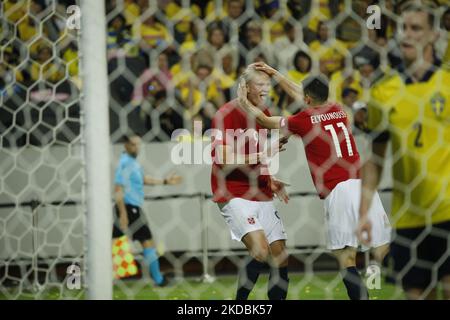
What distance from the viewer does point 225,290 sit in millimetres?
5258

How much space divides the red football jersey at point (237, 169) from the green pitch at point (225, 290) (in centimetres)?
111

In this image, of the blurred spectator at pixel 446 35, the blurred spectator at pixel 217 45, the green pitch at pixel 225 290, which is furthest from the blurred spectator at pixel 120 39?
the blurred spectator at pixel 446 35

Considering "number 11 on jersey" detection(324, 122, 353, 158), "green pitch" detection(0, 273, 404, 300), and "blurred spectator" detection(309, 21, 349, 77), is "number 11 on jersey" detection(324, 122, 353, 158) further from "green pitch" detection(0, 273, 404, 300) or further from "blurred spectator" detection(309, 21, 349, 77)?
"green pitch" detection(0, 273, 404, 300)

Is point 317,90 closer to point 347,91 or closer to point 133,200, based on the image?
point 347,91

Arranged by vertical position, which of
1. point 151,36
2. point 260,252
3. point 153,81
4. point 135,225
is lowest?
point 135,225

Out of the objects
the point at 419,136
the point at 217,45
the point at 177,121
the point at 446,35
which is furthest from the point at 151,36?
the point at 419,136

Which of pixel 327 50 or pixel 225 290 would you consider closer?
pixel 327 50

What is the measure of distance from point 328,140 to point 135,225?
266 centimetres

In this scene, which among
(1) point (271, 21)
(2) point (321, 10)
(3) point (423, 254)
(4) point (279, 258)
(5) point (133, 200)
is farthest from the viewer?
(5) point (133, 200)

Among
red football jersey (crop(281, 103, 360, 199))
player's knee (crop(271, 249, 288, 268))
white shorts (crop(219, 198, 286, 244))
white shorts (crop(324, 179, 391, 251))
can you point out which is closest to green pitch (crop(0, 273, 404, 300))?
player's knee (crop(271, 249, 288, 268))

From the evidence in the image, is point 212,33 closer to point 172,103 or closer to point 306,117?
point 172,103

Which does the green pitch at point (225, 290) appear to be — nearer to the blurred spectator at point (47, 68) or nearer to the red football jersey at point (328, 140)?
the blurred spectator at point (47, 68)

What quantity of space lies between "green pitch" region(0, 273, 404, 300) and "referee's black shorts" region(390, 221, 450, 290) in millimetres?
1641

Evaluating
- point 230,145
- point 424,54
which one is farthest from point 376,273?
point 424,54
